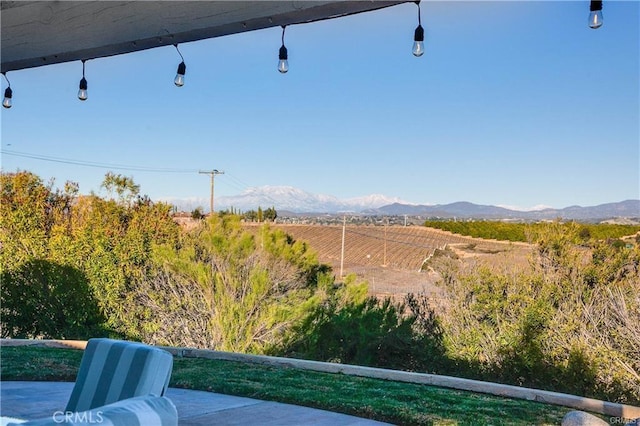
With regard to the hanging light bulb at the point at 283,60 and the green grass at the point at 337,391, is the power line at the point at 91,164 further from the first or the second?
the hanging light bulb at the point at 283,60

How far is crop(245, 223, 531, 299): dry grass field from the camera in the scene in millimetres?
7863

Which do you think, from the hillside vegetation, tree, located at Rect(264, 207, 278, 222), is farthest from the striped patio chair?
tree, located at Rect(264, 207, 278, 222)

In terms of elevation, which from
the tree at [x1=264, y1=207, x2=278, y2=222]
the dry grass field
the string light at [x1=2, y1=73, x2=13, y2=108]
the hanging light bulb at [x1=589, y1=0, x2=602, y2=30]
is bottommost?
the dry grass field

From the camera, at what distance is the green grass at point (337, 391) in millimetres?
4391

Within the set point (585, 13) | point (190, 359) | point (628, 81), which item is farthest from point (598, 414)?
point (628, 81)

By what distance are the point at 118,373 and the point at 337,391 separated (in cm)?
300

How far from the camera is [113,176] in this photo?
936cm

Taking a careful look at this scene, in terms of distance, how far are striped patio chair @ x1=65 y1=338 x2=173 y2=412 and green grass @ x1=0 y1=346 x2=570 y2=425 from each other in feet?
7.74

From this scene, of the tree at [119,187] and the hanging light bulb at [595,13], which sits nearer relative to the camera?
the hanging light bulb at [595,13]

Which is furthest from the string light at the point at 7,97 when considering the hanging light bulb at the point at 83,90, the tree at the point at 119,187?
the tree at the point at 119,187

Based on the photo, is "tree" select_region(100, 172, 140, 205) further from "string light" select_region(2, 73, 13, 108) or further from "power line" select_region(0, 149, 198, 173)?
"power line" select_region(0, 149, 198, 173)

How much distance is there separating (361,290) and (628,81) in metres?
16.1

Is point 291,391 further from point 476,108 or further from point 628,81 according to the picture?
point 476,108

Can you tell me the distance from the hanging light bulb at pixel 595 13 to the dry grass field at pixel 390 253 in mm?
4959
